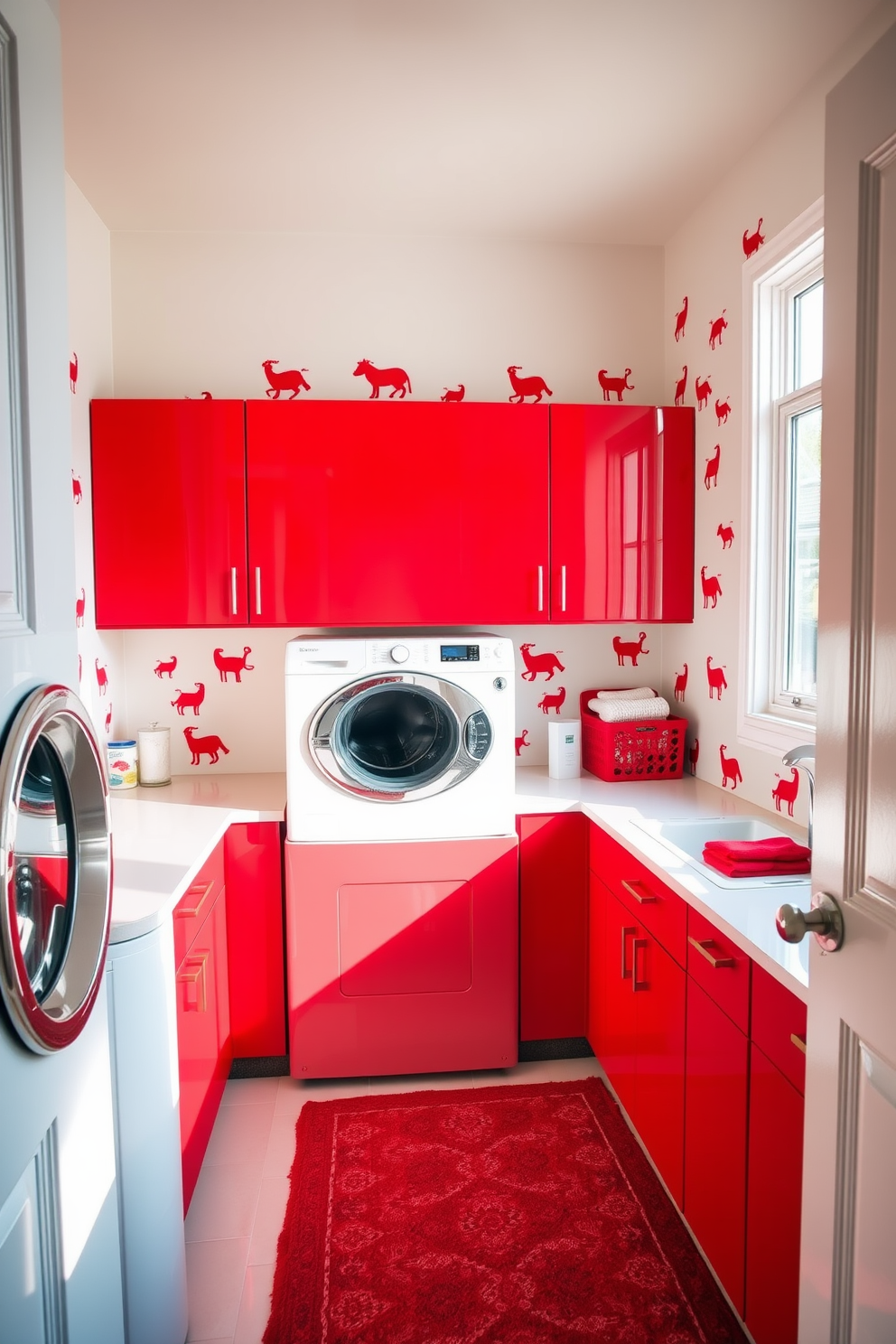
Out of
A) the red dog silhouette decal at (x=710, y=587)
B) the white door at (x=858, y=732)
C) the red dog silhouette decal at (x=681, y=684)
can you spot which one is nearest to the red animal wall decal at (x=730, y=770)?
the red dog silhouette decal at (x=681, y=684)

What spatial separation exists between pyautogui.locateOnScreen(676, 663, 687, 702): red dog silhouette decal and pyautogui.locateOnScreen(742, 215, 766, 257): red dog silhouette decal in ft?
4.32

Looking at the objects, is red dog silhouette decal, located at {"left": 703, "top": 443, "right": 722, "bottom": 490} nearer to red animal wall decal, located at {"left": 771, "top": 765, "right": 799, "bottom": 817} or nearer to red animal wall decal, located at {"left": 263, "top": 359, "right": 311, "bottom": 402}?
red animal wall decal, located at {"left": 771, "top": 765, "right": 799, "bottom": 817}

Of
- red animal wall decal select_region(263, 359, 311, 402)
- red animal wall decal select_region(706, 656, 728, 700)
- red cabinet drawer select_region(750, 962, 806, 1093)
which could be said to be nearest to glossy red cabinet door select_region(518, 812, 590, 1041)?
red animal wall decal select_region(706, 656, 728, 700)

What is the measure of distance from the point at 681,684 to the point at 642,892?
1.11 m

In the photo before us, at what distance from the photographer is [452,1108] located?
2434 millimetres

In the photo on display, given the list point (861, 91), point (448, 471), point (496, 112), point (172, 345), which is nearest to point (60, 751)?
point (861, 91)

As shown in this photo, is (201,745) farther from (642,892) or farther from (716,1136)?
(716,1136)

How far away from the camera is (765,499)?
8.00ft

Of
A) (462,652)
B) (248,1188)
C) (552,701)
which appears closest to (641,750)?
(552,701)

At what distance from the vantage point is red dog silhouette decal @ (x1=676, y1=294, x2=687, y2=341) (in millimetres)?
2898

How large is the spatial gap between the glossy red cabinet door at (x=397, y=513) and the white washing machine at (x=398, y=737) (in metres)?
0.24

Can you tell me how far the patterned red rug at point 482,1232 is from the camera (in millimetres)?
1699

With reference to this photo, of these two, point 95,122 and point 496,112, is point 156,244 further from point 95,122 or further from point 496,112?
point 496,112

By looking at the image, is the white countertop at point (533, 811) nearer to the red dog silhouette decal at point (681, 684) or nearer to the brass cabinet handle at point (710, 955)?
the brass cabinet handle at point (710, 955)
